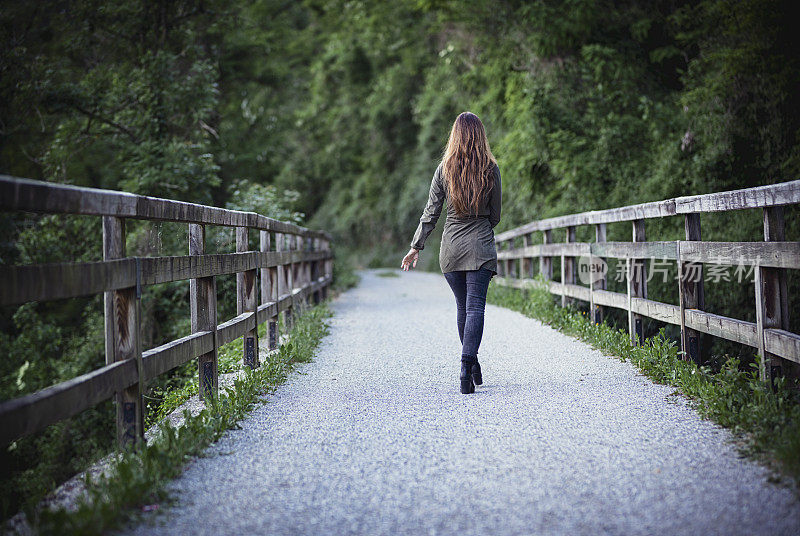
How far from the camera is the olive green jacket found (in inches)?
215

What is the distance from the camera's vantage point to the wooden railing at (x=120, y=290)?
9.09 ft

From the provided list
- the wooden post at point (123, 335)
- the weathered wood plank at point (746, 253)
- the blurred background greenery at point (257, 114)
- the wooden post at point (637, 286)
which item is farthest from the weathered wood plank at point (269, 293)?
the weathered wood plank at point (746, 253)

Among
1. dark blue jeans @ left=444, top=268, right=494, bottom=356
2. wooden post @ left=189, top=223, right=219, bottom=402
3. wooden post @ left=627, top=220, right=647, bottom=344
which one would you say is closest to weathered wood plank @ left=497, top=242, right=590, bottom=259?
wooden post @ left=627, top=220, right=647, bottom=344

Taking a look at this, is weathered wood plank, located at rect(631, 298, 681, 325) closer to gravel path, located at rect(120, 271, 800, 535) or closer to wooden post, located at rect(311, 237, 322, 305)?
gravel path, located at rect(120, 271, 800, 535)

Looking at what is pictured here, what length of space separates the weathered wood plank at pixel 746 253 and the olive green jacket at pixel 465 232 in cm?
141

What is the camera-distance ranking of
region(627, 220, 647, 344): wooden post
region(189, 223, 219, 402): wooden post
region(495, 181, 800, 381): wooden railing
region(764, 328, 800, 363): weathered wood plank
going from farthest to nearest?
region(627, 220, 647, 344): wooden post
region(189, 223, 219, 402): wooden post
region(495, 181, 800, 381): wooden railing
region(764, 328, 800, 363): weathered wood plank

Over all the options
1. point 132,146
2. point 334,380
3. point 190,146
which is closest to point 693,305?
point 334,380

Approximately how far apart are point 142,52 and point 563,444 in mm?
13827

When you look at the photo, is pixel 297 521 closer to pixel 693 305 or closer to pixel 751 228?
pixel 693 305

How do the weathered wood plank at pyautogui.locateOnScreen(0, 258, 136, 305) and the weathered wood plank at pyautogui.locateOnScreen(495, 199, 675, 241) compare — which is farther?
the weathered wood plank at pyautogui.locateOnScreen(495, 199, 675, 241)

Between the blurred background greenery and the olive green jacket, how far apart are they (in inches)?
157

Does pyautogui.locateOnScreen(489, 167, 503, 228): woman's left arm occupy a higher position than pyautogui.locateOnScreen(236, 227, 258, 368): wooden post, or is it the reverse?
pyautogui.locateOnScreen(489, 167, 503, 228): woman's left arm

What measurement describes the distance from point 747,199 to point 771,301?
627 mm

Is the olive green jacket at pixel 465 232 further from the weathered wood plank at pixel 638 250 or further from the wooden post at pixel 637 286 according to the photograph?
the wooden post at pixel 637 286
